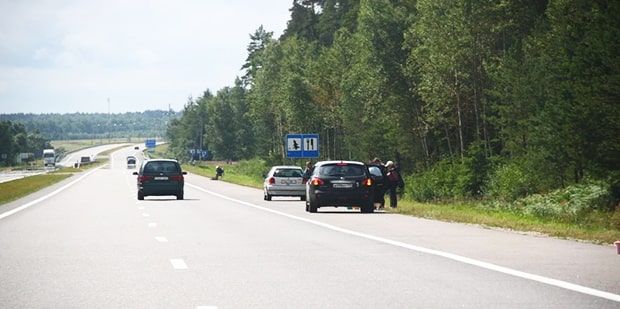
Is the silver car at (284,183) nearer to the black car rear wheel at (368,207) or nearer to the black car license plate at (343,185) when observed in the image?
the black car rear wheel at (368,207)

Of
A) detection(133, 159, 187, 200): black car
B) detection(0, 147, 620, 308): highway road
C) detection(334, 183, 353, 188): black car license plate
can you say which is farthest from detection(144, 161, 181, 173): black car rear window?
detection(0, 147, 620, 308): highway road

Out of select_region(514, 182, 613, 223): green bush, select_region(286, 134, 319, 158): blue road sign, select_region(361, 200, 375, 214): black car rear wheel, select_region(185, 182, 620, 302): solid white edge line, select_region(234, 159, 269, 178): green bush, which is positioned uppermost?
select_region(286, 134, 319, 158): blue road sign

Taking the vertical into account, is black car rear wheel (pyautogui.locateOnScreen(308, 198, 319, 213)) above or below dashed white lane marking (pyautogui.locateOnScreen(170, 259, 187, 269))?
below

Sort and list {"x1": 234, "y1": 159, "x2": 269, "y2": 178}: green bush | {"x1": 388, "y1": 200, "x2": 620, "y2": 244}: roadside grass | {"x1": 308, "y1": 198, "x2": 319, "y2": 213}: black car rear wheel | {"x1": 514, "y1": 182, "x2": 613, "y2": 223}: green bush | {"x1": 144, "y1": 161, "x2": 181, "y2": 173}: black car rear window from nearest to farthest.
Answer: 1. {"x1": 388, "y1": 200, "x2": 620, "y2": 244}: roadside grass
2. {"x1": 308, "y1": 198, "x2": 319, "y2": 213}: black car rear wheel
3. {"x1": 514, "y1": 182, "x2": 613, "y2": 223}: green bush
4. {"x1": 144, "y1": 161, "x2": 181, "y2": 173}: black car rear window
5. {"x1": 234, "y1": 159, "x2": 269, "y2": 178}: green bush

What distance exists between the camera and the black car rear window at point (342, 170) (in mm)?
32906

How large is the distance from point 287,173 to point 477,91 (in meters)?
24.5

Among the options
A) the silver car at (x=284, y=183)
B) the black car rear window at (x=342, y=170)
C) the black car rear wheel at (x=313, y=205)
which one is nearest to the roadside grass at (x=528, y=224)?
the black car rear window at (x=342, y=170)

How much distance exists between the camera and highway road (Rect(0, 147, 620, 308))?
10.9m

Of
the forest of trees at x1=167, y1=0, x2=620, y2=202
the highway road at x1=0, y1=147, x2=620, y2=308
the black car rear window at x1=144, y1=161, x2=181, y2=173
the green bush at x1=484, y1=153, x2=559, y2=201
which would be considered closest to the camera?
the highway road at x1=0, y1=147, x2=620, y2=308

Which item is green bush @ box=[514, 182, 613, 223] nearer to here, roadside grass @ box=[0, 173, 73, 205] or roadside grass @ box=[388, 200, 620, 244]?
roadside grass @ box=[388, 200, 620, 244]

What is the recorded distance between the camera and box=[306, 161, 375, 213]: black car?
107 ft

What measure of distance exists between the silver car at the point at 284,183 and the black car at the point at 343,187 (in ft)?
42.8

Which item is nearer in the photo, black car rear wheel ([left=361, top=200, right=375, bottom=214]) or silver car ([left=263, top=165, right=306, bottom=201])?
black car rear wheel ([left=361, top=200, right=375, bottom=214])

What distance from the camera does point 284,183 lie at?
46.6m
